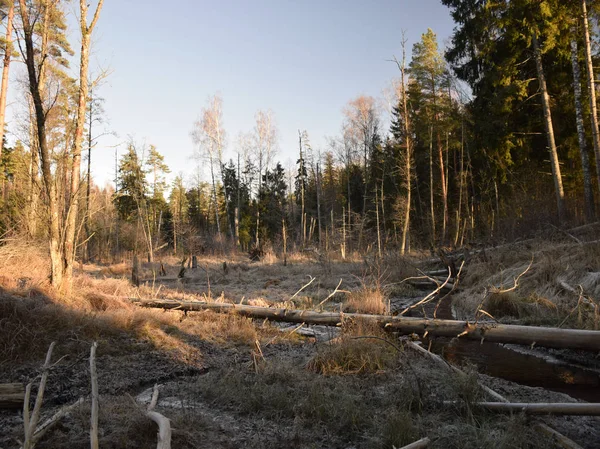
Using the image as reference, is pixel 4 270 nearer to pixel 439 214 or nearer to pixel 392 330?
pixel 392 330

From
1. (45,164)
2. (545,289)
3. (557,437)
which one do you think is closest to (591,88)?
(545,289)

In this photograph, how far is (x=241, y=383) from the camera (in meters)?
4.46

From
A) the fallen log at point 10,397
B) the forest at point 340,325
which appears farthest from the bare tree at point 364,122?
the fallen log at point 10,397

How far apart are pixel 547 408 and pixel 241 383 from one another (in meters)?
3.14

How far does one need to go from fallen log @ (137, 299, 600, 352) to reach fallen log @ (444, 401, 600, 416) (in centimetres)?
130

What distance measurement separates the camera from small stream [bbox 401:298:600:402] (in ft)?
16.0

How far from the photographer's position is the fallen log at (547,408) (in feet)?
10.2

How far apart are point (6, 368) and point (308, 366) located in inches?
148

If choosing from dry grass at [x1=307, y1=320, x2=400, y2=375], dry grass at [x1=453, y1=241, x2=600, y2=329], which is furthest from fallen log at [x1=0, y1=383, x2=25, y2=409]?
dry grass at [x1=453, y1=241, x2=600, y2=329]

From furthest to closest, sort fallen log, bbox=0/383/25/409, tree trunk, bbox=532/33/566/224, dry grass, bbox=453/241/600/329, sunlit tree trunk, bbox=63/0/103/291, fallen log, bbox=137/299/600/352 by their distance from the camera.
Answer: tree trunk, bbox=532/33/566/224, sunlit tree trunk, bbox=63/0/103/291, dry grass, bbox=453/241/600/329, fallen log, bbox=137/299/600/352, fallen log, bbox=0/383/25/409

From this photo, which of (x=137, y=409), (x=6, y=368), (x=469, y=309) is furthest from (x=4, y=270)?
(x=469, y=309)

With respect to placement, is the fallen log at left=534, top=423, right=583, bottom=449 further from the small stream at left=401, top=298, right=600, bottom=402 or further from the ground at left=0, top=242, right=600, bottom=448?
the small stream at left=401, top=298, right=600, bottom=402

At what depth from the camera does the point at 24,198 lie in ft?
41.6

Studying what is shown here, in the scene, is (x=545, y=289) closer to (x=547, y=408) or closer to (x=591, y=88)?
(x=547, y=408)
